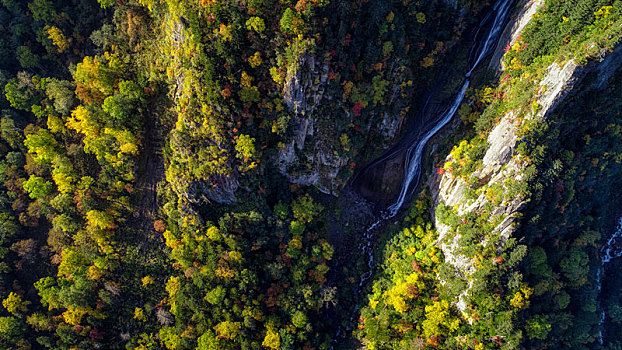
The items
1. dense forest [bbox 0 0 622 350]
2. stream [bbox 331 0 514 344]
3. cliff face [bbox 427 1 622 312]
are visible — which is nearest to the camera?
cliff face [bbox 427 1 622 312]

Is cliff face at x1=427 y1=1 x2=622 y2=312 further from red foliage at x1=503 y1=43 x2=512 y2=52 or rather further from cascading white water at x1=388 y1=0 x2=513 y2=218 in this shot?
cascading white water at x1=388 y1=0 x2=513 y2=218

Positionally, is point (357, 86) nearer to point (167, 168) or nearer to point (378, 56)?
point (378, 56)

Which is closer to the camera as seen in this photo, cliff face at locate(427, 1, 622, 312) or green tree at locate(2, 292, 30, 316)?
cliff face at locate(427, 1, 622, 312)

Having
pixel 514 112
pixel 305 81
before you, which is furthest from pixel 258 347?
pixel 514 112

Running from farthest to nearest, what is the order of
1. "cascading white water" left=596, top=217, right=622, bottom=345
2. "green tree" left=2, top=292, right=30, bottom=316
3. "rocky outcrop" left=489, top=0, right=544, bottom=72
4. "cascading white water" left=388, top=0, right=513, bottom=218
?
1. "cascading white water" left=596, top=217, right=622, bottom=345
2. "cascading white water" left=388, top=0, right=513, bottom=218
3. "green tree" left=2, top=292, right=30, bottom=316
4. "rocky outcrop" left=489, top=0, right=544, bottom=72

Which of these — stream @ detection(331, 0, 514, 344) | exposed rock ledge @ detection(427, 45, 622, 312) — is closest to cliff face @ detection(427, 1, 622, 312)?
exposed rock ledge @ detection(427, 45, 622, 312)
